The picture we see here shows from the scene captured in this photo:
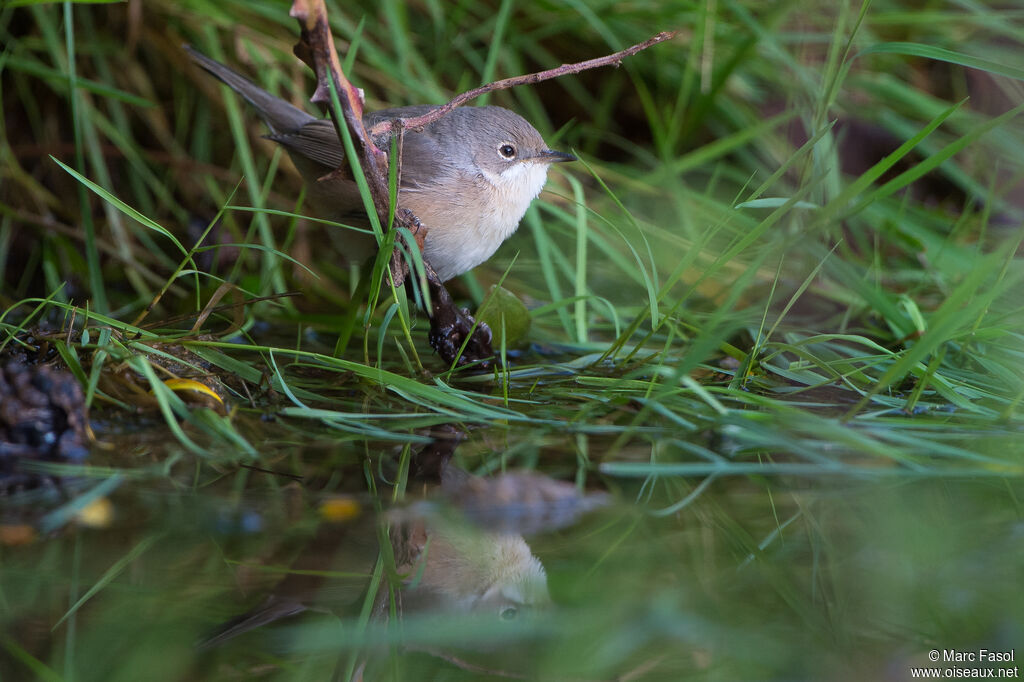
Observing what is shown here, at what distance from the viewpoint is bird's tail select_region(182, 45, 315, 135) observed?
3.72 metres

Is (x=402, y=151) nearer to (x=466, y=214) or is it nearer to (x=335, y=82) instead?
(x=466, y=214)

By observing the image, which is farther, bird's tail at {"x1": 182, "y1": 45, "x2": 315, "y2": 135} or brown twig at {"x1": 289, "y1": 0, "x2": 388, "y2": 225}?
bird's tail at {"x1": 182, "y1": 45, "x2": 315, "y2": 135}

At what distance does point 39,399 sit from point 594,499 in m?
1.31

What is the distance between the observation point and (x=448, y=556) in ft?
5.88

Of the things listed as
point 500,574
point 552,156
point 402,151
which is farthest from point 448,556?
point 552,156

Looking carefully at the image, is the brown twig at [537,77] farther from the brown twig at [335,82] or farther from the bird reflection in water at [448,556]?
the bird reflection in water at [448,556]

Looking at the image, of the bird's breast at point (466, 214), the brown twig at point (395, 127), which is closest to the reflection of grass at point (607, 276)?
the brown twig at point (395, 127)

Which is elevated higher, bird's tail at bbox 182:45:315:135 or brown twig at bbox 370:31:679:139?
brown twig at bbox 370:31:679:139

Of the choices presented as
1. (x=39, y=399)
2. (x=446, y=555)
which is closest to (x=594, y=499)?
(x=446, y=555)

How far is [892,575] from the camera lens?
5.70ft

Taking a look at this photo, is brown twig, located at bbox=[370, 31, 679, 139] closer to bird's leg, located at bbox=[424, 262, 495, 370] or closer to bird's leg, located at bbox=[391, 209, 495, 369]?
bird's leg, located at bbox=[391, 209, 495, 369]

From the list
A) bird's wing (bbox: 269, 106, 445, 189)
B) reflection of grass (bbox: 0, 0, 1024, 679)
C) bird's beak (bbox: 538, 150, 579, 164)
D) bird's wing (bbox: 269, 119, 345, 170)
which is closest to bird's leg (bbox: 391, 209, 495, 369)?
reflection of grass (bbox: 0, 0, 1024, 679)

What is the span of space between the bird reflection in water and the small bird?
115 cm

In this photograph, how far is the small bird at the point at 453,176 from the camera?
10.3ft
